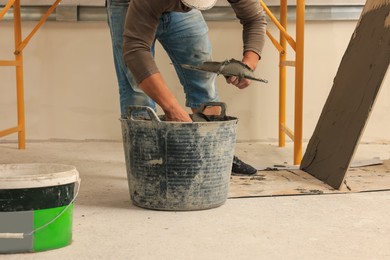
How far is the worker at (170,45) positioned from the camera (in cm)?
224

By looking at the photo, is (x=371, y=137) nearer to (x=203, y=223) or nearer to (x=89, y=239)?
(x=203, y=223)

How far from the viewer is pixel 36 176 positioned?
1736 millimetres

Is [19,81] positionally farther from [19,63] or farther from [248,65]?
[248,65]

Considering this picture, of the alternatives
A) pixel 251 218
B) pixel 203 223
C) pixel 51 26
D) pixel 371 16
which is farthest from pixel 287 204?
pixel 51 26

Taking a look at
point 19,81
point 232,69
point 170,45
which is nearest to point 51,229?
point 232,69

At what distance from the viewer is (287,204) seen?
7.75 ft

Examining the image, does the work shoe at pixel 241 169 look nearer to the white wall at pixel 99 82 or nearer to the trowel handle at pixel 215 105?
the trowel handle at pixel 215 105

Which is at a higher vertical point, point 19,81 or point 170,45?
point 170,45

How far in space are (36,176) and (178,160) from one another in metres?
0.60

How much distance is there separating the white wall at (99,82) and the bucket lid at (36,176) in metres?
2.01

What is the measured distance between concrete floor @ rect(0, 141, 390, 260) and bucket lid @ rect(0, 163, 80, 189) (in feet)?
0.64

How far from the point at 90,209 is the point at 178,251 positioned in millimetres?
596

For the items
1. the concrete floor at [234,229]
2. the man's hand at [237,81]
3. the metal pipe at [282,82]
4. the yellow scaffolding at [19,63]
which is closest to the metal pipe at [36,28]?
the yellow scaffolding at [19,63]

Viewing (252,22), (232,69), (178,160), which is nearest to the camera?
(178,160)
